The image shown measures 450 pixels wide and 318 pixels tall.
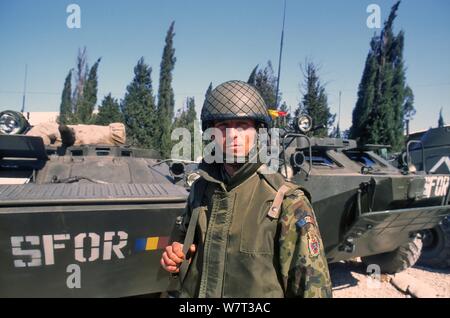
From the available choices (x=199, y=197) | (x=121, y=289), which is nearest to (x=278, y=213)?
(x=199, y=197)

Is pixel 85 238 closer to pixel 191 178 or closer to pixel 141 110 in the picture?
pixel 191 178

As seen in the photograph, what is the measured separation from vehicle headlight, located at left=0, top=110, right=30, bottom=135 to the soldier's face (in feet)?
9.22

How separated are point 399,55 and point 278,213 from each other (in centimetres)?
1620

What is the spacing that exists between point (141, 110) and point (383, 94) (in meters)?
10.8

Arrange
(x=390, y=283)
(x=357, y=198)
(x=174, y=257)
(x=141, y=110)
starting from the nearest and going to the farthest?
(x=174, y=257)
(x=357, y=198)
(x=390, y=283)
(x=141, y=110)

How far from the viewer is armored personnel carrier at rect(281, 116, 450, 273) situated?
4023 millimetres

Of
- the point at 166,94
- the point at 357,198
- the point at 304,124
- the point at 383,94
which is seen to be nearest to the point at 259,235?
the point at 357,198

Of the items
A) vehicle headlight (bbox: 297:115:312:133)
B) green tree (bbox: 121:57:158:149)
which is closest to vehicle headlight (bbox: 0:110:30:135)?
vehicle headlight (bbox: 297:115:312:133)

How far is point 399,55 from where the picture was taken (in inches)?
610

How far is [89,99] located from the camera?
73.7 feet

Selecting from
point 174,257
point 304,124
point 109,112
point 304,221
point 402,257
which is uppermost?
point 109,112

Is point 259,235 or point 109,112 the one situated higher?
point 109,112

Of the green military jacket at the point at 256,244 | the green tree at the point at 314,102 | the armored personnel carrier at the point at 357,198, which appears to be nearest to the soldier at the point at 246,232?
the green military jacket at the point at 256,244

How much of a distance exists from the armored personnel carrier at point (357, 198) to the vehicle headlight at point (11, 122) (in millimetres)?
2666
